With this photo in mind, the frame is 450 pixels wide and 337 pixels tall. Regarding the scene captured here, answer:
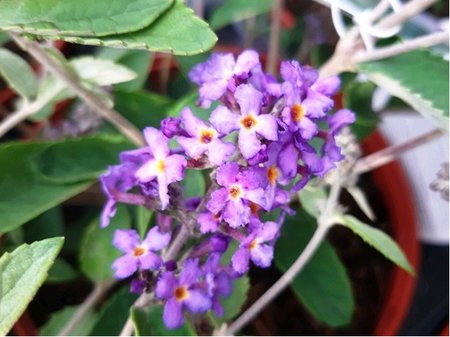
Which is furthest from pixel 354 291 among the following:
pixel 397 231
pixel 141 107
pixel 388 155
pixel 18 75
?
pixel 18 75

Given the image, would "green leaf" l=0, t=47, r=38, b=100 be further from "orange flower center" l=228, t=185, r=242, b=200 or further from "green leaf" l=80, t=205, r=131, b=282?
"orange flower center" l=228, t=185, r=242, b=200

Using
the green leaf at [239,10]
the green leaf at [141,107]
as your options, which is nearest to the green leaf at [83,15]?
the green leaf at [141,107]

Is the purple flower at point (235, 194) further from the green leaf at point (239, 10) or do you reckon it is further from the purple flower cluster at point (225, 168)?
the green leaf at point (239, 10)

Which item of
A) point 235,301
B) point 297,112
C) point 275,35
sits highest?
point 297,112

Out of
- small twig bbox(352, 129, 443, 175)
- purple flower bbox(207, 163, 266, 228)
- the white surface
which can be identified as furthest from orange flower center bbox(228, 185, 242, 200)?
the white surface

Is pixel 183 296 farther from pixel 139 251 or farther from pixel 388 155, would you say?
pixel 388 155

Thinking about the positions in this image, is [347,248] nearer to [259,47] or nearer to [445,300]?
[445,300]

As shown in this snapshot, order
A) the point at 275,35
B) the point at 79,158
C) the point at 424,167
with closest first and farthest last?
1. the point at 79,158
2. the point at 275,35
3. the point at 424,167
